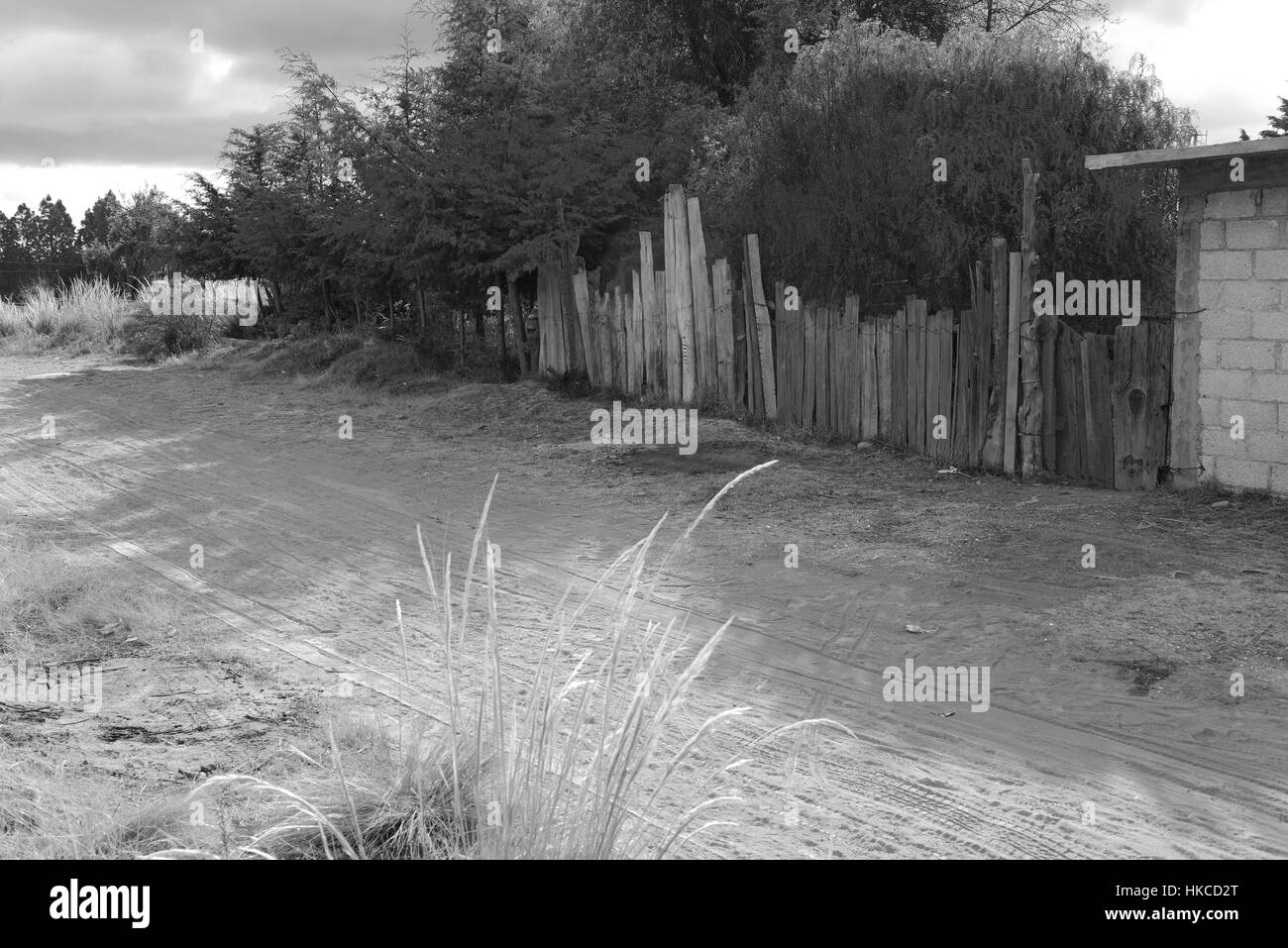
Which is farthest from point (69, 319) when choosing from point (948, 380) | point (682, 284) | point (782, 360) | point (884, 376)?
point (948, 380)

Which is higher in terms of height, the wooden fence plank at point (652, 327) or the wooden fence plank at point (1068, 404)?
the wooden fence plank at point (652, 327)

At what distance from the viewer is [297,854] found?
3990 mm

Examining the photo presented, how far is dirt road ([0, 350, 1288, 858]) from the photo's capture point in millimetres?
4680

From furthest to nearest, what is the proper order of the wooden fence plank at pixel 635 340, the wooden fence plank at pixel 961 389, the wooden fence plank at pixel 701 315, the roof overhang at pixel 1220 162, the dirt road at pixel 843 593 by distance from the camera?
the wooden fence plank at pixel 635 340 → the wooden fence plank at pixel 701 315 → the wooden fence plank at pixel 961 389 → the roof overhang at pixel 1220 162 → the dirt road at pixel 843 593

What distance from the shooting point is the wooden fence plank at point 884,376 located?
39.4ft

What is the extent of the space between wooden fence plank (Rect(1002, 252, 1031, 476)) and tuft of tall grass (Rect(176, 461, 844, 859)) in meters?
6.08

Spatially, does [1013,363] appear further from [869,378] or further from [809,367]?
[809,367]

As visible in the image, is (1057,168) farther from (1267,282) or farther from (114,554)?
(114,554)

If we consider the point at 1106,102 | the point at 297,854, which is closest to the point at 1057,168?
the point at 1106,102

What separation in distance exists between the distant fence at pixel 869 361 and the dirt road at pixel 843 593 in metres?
0.50

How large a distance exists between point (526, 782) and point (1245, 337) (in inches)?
309

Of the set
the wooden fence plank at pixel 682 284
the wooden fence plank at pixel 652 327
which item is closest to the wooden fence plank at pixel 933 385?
the wooden fence plank at pixel 682 284

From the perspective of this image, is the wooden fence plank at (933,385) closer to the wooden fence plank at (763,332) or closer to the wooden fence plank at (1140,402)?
the wooden fence plank at (1140,402)
